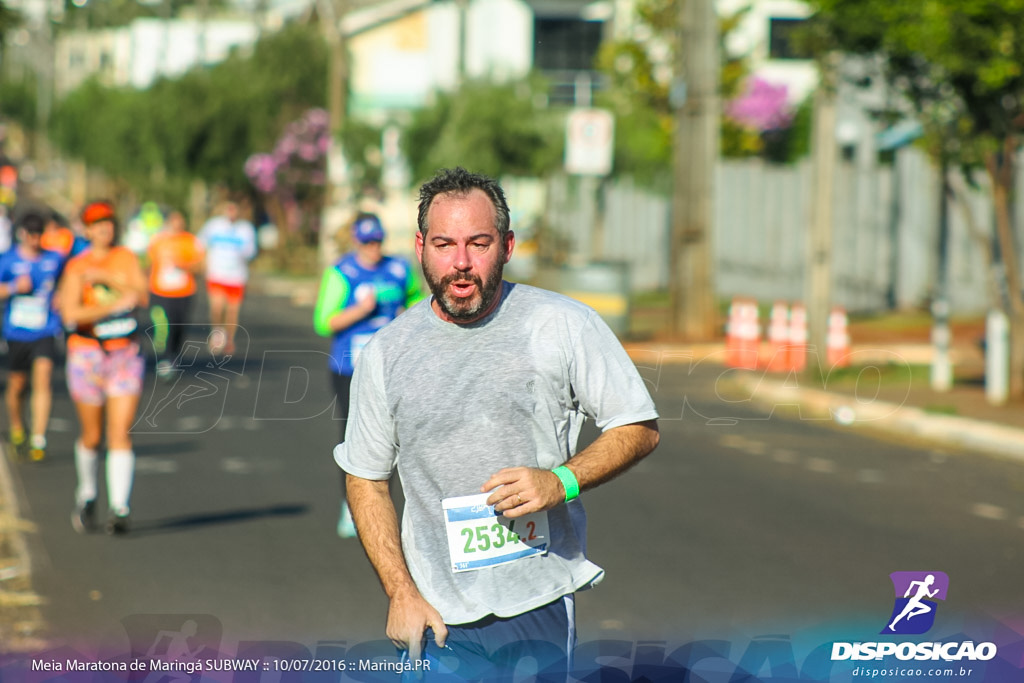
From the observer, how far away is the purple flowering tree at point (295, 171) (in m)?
48.4

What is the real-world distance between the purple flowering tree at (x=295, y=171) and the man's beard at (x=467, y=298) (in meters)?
44.3

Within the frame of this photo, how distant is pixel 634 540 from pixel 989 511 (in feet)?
8.61

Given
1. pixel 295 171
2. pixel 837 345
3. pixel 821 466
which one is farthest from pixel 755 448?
pixel 295 171

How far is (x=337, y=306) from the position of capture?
984 centimetres

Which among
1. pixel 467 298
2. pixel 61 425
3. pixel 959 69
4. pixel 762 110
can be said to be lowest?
pixel 61 425

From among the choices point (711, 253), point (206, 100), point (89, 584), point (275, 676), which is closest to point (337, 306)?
point (89, 584)

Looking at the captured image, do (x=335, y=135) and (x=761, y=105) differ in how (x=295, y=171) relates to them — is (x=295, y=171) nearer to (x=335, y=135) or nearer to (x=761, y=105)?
(x=335, y=135)

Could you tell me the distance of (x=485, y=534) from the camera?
13.4 feet

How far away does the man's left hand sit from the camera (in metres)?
3.87

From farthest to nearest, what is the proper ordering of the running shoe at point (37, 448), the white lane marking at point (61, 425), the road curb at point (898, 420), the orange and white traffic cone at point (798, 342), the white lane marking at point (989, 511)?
the orange and white traffic cone at point (798, 342) → the white lane marking at point (61, 425) → the road curb at point (898, 420) → the running shoe at point (37, 448) → the white lane marking at point (989, 511)

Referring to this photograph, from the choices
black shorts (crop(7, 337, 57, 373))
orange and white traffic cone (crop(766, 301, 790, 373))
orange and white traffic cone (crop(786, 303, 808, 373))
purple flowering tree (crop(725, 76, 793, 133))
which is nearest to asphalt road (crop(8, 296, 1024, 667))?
black shorts (crop(7, 337, 57, 373))

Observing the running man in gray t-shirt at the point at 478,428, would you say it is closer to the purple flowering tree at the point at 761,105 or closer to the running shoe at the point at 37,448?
the running shoe at the point at 37,448

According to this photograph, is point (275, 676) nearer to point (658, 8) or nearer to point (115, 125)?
point (658, 8)

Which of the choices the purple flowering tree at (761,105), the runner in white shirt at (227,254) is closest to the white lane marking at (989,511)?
the runner in white shirt at (227,254)
